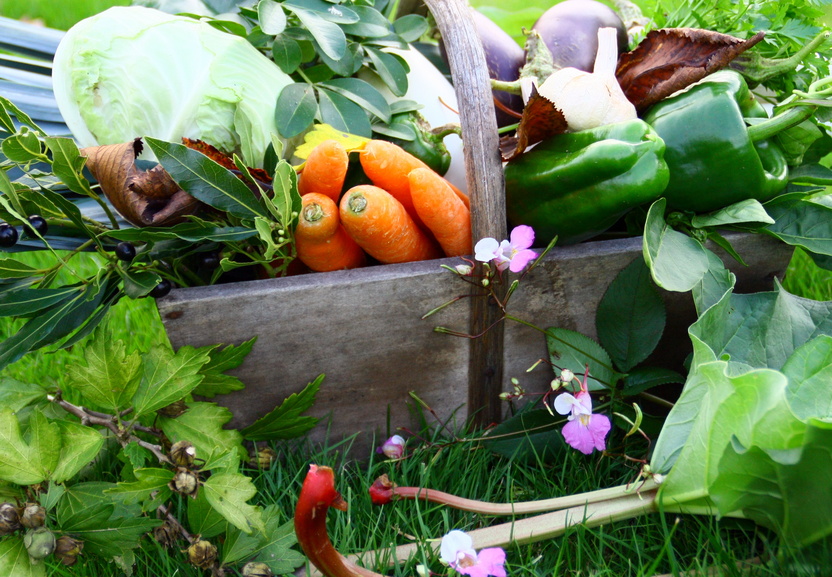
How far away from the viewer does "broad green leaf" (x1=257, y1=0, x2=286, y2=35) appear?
1.02 m

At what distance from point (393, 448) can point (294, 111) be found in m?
0.60

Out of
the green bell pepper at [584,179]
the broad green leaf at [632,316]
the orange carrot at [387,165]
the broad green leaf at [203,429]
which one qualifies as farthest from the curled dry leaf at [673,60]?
the broad green leaf at [203,429]

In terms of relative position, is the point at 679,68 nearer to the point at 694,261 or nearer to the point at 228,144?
the point at 694,261

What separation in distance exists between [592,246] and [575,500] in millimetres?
398

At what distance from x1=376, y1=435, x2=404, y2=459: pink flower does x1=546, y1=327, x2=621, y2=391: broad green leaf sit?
277 millimetres

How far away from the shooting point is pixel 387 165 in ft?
3.28

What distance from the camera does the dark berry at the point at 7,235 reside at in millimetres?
871

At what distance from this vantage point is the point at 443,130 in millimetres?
1168

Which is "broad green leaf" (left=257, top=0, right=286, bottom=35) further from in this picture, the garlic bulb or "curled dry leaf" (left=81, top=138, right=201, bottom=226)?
the garlic bulb

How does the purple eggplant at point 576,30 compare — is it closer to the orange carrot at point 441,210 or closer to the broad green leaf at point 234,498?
the orange carrot at point 441,210

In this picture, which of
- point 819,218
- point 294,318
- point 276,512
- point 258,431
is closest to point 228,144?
point 294,318

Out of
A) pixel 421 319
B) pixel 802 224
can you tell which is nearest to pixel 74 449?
pixel 421 319

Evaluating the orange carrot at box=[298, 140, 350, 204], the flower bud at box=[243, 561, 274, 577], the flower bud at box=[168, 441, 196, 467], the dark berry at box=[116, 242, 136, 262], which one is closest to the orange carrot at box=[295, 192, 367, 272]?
the orange carrot at box=[298, 140, 350, 204]

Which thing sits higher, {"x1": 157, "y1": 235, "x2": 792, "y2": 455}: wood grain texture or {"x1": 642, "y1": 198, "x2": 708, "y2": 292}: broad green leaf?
{"x1": 642, "y1": 198, "x2": 708, "y2": 292}: broad green leaf
